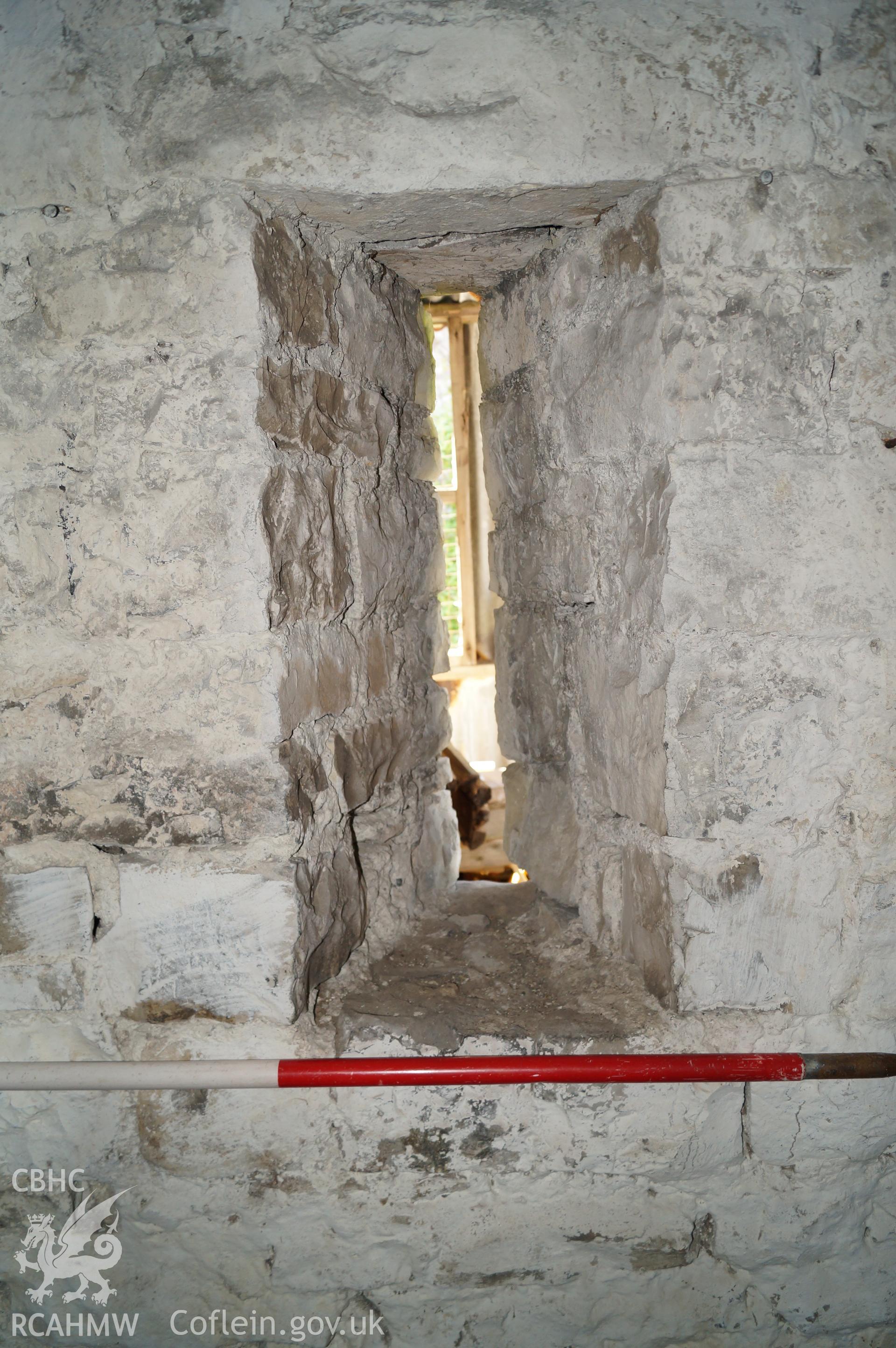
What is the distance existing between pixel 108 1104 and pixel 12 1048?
182 mm

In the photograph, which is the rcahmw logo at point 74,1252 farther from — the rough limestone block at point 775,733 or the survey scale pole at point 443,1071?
the rough limestone block at point 775,733

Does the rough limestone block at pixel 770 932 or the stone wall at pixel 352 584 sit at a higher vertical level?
the stone wall at pixel 352 584

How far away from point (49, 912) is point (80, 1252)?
565 millimetres

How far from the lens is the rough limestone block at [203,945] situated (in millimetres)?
1265

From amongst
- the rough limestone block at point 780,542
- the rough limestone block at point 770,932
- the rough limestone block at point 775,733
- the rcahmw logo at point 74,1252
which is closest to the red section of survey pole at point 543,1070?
the rough limestone block at point 770,932

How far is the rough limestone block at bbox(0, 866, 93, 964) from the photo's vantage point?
1281 millimetres

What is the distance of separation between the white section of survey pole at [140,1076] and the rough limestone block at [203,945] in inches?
4.2

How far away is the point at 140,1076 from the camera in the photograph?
1168 millimetres

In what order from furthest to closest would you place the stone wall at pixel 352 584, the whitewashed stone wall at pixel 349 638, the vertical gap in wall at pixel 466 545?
1. the vertical gap in wall at pixel 466 545
2. the stone wall at pixel 352 584
3. the whitewashed stone wall at pixel 349 638

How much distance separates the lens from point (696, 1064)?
117 centimetres

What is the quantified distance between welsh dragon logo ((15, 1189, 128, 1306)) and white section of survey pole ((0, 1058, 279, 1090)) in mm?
277

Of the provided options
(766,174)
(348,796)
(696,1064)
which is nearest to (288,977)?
(348,796)

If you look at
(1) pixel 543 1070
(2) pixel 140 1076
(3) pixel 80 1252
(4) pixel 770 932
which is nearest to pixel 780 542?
(4) pixel 770 932

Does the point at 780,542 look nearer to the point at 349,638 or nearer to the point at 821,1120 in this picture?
the point at 349,638
